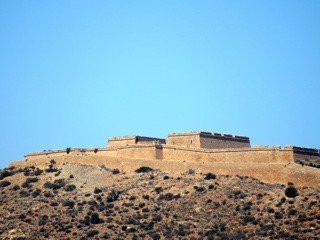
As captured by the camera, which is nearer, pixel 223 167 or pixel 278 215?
pixel 278 215

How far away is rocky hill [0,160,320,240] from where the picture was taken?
2357 inches

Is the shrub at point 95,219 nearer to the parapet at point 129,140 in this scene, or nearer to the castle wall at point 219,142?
the parapet at point 129,140

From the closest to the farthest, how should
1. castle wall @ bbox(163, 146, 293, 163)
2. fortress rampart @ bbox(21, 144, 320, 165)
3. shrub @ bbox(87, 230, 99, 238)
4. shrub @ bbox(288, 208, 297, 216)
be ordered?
shrub @ bbox(288, 208, 297, 216), shrub @ bbox(87, 230, 99, 238), castle wall @ bbox(163, 146, 293, 163), fortress rampart @ bbox(21, 144, 320, 165)

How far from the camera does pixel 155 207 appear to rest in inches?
2562

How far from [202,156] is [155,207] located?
356 inches

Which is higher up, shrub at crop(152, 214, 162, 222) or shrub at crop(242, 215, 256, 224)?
shrub at crop(152, 214, 162, 222)

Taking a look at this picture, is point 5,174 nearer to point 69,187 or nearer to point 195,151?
point 69,187

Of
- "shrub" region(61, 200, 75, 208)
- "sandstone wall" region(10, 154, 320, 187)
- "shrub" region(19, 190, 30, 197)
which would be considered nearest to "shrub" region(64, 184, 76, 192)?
"shrub" region(61, 200, 75, 208)

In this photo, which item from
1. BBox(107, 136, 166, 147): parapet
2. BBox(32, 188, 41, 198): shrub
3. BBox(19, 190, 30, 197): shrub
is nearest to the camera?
BBox(32, 188, 41, 198): shrub

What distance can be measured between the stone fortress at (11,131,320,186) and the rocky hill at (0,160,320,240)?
0.93 meters

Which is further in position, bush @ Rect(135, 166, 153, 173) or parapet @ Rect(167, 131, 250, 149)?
parapet @ Rect(167, 131, 250, 149)

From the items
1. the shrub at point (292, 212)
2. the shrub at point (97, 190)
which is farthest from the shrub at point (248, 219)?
the shrub at point (97, 190)

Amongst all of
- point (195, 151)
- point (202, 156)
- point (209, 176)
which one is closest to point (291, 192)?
point (209, 176)

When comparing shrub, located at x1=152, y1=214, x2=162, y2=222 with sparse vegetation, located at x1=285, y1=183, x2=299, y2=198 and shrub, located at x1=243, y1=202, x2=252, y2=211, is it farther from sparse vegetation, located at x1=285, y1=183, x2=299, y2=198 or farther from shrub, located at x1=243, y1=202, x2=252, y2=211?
sparse vegetation, located at x1=285, y1=183, x2=299, y2=198
